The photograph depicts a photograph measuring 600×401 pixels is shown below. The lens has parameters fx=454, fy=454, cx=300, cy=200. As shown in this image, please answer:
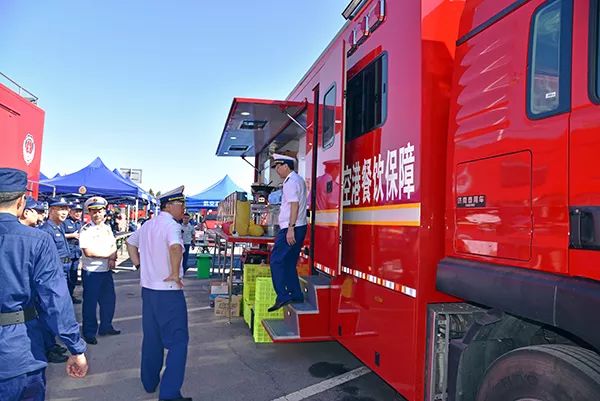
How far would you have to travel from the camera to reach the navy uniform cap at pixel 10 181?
2.27m

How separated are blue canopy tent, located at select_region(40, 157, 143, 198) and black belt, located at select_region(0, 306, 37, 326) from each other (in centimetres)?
1201

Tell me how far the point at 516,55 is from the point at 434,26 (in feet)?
2.49

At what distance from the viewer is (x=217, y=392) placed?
4.16 meters

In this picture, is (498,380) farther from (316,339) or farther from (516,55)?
(316,339)

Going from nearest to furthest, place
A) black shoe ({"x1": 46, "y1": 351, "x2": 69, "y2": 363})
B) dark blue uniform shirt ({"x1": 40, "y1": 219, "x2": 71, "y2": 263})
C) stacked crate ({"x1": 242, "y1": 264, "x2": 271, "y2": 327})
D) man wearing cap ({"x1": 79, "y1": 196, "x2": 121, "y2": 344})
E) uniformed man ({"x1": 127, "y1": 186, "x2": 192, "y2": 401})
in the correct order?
1. uniformed man ({"x1": 127, "y1": 186, "x2": 192, "y2": 401})
2. black shoe ({"x1": 46, "y1": 351, "x2": 69, "y2": 363})
3. man wearing cap ({"x1": 79, "y1": 196, "x2": 121, "y2": 344})
4. dark blue uniform shirt ({"x1": 40, "y1": 219, "x2": 71, "y2": 263})
5. stacked crate ({"x1": 242, "y1": 264, "x2": 271, "y2": 327})

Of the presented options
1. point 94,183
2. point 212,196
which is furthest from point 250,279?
point 212,196

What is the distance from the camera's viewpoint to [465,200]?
2.58 m

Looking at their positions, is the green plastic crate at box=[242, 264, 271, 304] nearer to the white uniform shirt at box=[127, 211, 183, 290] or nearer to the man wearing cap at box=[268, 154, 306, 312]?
the man wearing cap at box=[268, 154, 306, 312]

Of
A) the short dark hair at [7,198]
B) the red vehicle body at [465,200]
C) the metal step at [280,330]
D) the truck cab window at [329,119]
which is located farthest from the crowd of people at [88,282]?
the red vehicle body at [465,200]

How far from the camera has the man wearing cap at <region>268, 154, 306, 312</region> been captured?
4754 mm

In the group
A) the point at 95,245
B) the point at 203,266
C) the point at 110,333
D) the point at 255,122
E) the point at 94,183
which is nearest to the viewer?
the point at 95,245

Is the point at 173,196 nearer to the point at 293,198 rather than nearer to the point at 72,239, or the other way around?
the point at 293,198

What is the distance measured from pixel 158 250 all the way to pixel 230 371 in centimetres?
167

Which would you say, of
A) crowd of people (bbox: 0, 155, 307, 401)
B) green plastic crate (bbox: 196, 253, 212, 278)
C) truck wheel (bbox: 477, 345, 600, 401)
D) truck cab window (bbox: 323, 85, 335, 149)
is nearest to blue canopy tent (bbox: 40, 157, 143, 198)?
green plastic crate (bbox: 196, 253, 212, 278)
